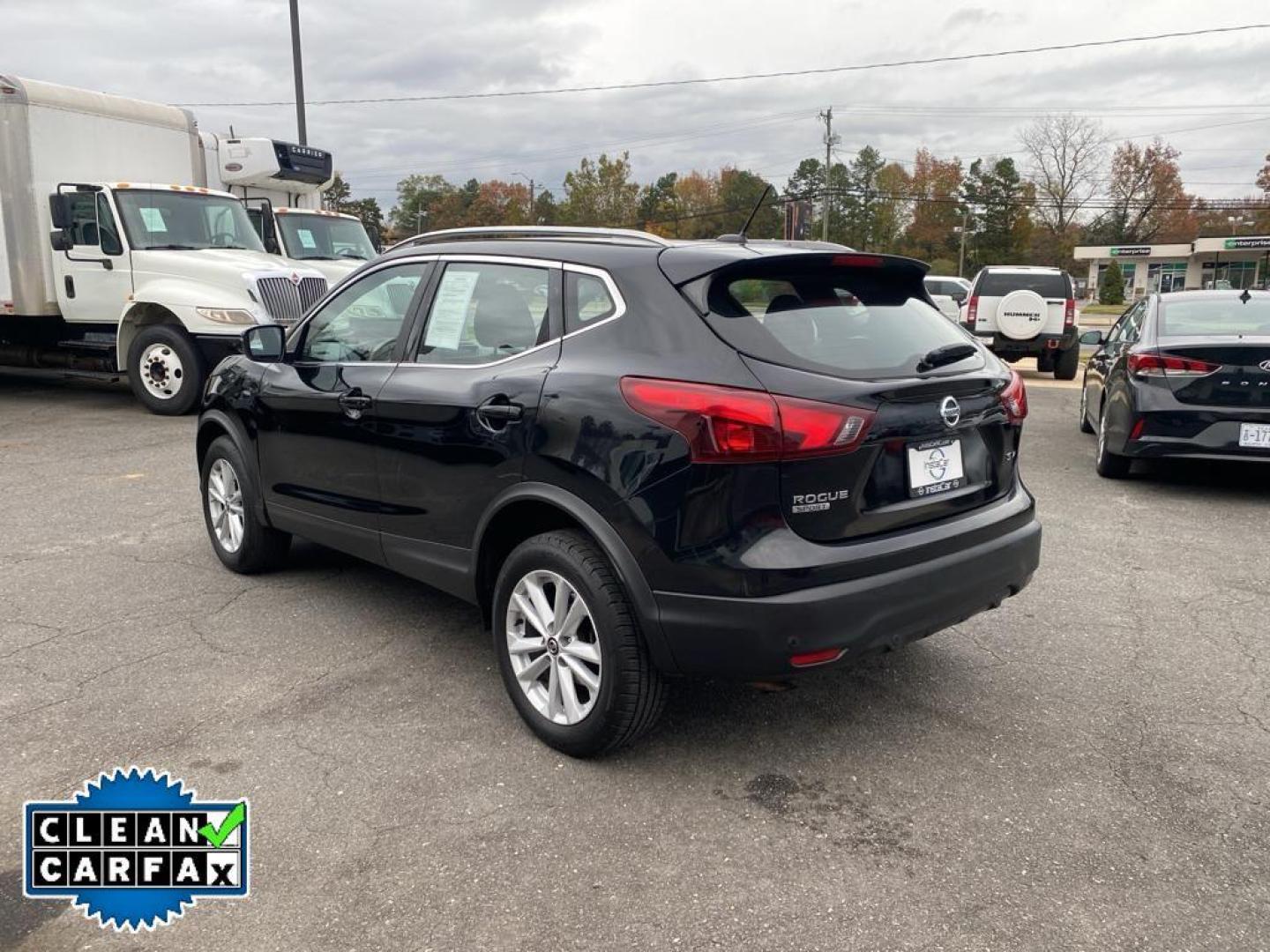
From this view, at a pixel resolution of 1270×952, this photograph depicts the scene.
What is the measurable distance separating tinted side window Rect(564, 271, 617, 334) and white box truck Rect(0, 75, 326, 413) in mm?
8421

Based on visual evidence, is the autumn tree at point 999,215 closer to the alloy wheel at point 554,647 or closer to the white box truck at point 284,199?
the white box truck at point 284,199

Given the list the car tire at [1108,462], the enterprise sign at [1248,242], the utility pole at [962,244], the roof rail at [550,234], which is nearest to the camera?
the roof rail at [550,234]

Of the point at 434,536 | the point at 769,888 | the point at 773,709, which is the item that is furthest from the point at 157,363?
the point at 769,888

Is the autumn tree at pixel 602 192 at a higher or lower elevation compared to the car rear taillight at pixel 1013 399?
higher

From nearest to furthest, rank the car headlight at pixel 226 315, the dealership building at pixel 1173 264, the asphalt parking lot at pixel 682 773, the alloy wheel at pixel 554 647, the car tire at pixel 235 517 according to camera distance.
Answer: the asphalt parking lot at pixel 682 773 < the alloy wheel at pixel 554 647 < the car tire at pixel 235 517 < the car headlight at pixel 226 315 < the dealership building at pixel 1173 264

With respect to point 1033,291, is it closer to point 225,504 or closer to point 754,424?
point 225,504

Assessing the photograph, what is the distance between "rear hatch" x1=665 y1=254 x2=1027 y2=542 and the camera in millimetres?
2967

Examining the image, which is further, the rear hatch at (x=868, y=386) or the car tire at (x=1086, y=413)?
the car tire at (x=1086, y=413)

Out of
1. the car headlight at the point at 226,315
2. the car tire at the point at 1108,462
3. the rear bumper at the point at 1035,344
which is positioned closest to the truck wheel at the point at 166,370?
the car headlight at the point at 226,315

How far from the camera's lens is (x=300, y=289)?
1159 cm

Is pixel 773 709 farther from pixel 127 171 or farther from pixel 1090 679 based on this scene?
pixel 127 171

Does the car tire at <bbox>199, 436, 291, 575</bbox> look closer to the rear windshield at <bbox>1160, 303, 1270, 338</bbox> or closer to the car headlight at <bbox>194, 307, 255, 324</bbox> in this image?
the car headlight at <bbox>194, 307, 255, 324</bbox>

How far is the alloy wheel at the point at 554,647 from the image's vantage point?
328cm

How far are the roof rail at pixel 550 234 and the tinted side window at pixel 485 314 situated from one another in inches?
8.3
